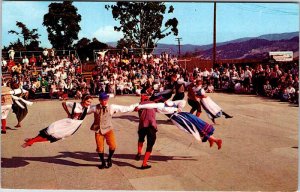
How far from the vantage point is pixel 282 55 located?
13398 mm

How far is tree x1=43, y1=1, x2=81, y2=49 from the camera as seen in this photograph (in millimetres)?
9508

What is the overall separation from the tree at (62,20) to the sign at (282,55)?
6.87 metres

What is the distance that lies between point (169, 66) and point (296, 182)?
39.5 ft

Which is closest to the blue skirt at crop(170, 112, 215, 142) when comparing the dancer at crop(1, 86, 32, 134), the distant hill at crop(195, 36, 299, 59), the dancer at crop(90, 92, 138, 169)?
the dancer at crop(90, 92, 138, 169)

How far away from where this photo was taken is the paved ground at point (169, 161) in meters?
6.87

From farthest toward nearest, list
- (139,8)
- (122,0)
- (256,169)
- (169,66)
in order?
(169,66)
(139,8)
(122,0)
(256,169)

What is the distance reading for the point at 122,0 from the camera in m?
8.23

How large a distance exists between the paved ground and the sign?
2.49 metres

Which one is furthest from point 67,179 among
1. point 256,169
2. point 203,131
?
point 256,169

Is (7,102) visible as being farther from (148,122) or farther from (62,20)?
(148,122)

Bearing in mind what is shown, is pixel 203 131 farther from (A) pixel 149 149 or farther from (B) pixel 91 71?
(B) pixel 91 71

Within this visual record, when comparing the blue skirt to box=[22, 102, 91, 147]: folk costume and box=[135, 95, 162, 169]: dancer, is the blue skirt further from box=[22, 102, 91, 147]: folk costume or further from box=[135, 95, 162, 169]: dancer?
box=[22, 102, 91, 147]: folk costume

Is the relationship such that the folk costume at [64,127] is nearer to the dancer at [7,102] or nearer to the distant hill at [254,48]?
the dancer at [7,102]

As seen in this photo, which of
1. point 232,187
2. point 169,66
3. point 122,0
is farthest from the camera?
point 169,66
